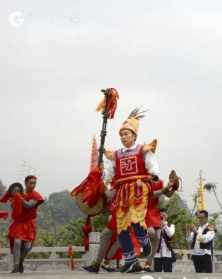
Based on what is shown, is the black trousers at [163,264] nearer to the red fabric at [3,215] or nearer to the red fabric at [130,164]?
the red fabric at [3,215]

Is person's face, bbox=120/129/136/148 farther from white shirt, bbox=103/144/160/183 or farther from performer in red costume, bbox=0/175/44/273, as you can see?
performer in red costume, bbox=0/175/44/273

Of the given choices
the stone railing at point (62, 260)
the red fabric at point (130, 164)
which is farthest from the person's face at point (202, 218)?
the red fabric at point (130, 164)

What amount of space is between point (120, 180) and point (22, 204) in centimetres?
202

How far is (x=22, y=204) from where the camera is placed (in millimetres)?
9352

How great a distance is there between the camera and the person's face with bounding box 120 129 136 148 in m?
8.04

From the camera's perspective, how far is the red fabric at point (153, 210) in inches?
305

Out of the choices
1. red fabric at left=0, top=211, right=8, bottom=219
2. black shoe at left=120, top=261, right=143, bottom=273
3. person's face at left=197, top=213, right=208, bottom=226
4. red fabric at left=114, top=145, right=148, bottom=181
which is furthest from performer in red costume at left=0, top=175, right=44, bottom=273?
person's face at left=197, top=213, right=208, bottom=226

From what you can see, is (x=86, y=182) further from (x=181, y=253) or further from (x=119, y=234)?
(x=181, y=253)

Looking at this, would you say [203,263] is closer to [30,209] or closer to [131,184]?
[30,209]

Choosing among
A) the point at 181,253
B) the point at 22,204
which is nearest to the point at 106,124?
the point at 22,204

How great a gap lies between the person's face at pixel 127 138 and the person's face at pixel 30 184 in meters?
1.97

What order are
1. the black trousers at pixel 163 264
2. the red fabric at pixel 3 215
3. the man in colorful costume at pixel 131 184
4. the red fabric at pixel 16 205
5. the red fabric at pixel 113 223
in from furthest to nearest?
1. the black trousers at pixel 163 264
2. the red fabric at pixel 3 215
3. the red fabric at pixel 16 205
4. the red fabric at pixel 113 223
5. the man in colorful costume at pixel 131 184

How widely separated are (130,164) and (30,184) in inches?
86.7

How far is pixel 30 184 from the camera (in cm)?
954
